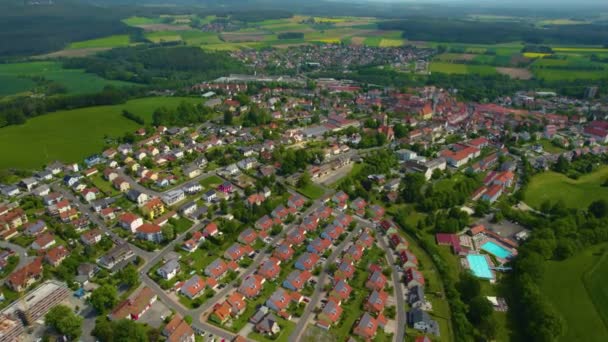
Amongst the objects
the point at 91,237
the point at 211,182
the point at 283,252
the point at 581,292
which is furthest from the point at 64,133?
the point at 581,292

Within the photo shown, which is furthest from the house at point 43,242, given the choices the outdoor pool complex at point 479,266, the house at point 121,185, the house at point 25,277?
the outdoor pool complex at point 479,266

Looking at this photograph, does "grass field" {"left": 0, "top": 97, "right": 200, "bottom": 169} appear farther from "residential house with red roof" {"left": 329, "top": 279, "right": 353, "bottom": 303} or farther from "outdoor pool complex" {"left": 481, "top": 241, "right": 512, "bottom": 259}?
"outdoor pool complex" {"left": 481, "top": 241, "right": 512, "bottom": 259}

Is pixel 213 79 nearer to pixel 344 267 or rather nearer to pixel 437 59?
pixel 437 59

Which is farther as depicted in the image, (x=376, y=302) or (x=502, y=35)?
(x=502, y=35)

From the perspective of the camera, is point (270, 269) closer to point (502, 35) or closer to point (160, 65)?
point (160, 65)

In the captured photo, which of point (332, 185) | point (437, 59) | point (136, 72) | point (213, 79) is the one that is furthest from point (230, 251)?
point (437, 59)

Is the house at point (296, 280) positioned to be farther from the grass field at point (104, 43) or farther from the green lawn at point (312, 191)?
the grass field at point (104, 43)
